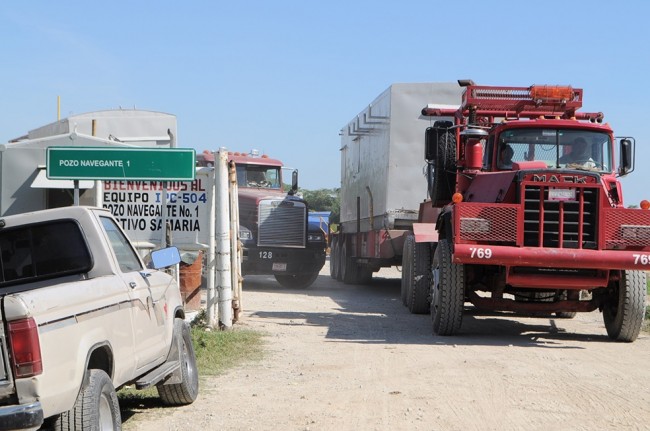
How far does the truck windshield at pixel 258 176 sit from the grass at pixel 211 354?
9606 mm

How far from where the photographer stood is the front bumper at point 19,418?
4492mm

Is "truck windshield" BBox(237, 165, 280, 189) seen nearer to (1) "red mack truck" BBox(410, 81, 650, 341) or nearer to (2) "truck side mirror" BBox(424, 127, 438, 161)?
(1) "red mack truck" BBox(410, 81, 650, 341)

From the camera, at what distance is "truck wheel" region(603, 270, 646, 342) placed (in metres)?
12.2

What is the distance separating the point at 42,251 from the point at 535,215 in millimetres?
7213

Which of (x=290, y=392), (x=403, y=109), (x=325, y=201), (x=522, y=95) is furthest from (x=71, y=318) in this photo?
(x=325, y=201)

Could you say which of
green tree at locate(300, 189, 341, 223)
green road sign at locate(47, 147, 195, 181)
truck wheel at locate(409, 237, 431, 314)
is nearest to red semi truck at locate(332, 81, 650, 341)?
truck wheel at locate(409, 237, 431, 314)

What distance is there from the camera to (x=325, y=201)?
291 feet

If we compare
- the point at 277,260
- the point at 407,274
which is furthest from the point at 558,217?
the point at 277,260

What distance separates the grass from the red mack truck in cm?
269

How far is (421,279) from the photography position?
1547 cm

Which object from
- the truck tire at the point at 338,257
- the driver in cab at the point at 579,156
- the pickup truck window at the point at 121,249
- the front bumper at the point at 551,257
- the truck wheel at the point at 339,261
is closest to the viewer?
the pickup truck window at the point at 121,249

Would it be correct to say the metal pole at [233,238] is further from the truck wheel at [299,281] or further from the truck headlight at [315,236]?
the truck wheel at [299,281]

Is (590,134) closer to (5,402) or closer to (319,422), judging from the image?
(319,422)

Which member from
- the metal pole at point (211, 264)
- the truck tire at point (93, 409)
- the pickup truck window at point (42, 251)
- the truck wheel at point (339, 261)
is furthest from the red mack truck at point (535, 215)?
the truck wheel at point (339, 261)
